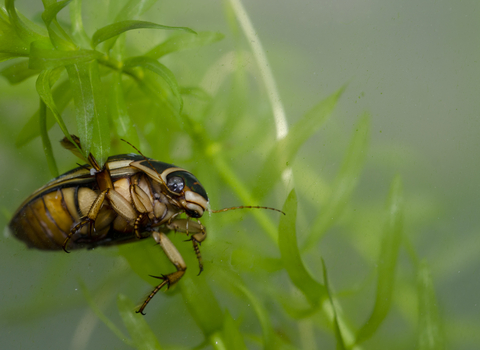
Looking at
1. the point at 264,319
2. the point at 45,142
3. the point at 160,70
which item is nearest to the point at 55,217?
the point at 45,142

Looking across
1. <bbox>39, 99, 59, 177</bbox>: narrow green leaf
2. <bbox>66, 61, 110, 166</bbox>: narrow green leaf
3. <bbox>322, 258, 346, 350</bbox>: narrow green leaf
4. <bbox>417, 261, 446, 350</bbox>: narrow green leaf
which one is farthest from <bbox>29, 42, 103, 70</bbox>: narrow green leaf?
<bbox>417, 261, 446, 350</bbox>: narrow green leaf

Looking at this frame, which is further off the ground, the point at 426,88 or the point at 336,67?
the point at 336,67

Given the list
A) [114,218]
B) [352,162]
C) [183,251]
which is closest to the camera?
[114,218]

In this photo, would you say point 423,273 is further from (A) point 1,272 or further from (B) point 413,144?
(A) point 1,272

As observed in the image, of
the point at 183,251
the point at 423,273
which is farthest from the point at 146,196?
the point at 423,273

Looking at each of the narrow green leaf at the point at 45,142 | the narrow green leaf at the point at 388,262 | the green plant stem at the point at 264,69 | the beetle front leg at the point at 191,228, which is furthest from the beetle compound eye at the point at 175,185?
the narrow green leaf at the point at 388,262

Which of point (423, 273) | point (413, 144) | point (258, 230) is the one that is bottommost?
point (423, 273)

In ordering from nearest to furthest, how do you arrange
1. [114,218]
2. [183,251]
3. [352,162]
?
[114,218] < [183,251] < [352,162]

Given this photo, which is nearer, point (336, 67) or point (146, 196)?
point (146, 196)
